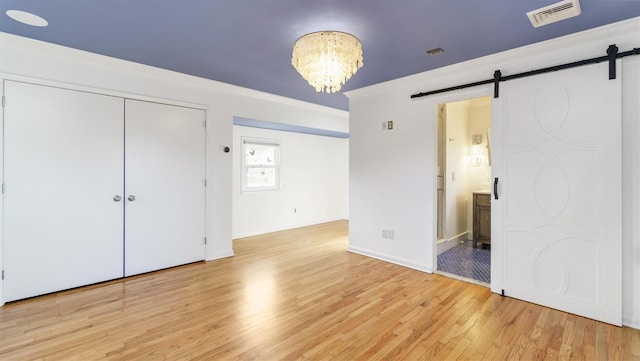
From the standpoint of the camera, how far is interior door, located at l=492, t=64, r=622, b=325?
2.49 m

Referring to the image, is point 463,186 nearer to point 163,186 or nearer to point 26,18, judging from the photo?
point 163,186

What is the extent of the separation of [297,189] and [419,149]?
3442 mm

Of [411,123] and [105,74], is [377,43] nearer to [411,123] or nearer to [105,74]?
[411,123]

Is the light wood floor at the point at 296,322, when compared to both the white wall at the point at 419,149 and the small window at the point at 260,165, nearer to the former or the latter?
the white wall at the point at 419,149

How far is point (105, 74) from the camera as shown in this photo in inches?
130

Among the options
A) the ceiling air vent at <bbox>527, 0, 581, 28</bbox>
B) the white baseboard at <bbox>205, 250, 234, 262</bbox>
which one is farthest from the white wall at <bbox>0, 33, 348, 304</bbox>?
the ceiling air vent at <bbox>527, 0, 581, 28</bbox>

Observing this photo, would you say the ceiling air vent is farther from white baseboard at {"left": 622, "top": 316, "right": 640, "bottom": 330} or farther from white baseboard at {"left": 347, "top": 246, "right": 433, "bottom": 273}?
white baseboard at {"left": 347, "top": 246, "right": 433, "bottom": 273}

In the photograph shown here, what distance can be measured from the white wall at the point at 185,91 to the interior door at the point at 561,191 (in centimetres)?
319

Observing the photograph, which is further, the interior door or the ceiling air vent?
the interior door

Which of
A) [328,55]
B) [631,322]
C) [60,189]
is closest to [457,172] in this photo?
[631,322]

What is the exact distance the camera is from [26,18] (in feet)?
7.88

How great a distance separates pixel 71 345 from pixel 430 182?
3.71 metres

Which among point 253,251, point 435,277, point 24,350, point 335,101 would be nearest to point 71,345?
point 24,350

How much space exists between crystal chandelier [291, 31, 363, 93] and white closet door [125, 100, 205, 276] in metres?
2.19
